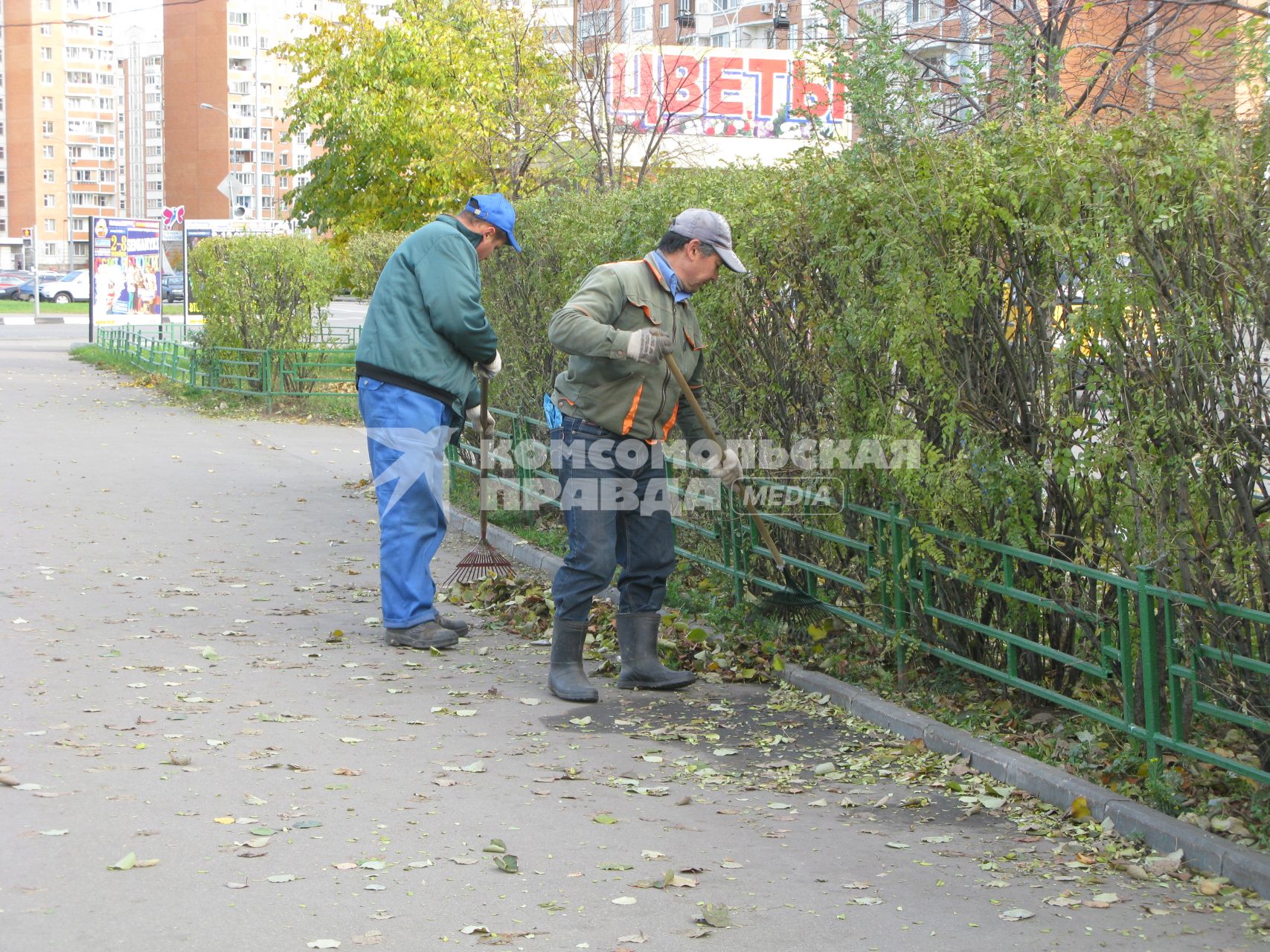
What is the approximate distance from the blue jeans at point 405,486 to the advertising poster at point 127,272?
75.1ft

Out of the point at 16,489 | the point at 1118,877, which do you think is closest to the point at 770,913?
the point at 1118,877

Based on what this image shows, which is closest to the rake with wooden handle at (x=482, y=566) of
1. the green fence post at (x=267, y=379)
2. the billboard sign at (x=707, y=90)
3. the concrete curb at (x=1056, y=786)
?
the concrete curb at (x=1056, y=786)

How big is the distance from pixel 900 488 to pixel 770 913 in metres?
2.25

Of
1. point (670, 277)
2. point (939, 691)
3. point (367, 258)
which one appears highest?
point (367, 258)

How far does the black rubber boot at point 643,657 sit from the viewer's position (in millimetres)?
6516

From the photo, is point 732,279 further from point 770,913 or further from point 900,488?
point 770,913

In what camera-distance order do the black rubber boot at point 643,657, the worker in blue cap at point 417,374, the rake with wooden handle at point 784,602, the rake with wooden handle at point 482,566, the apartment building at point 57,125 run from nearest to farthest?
1. the black rubber boot at point 643,657
2. the rake with wooden handle at point 784,602
3. the worker in blue cap at point 417,374
4. the rake with wooden handle at point 482,566
5. the apartment building at point 57,125

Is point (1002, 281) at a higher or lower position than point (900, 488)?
higher

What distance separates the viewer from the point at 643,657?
6.52 meters

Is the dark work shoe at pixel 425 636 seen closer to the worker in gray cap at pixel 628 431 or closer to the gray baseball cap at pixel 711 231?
the worker in gray cap at pixel 628 431

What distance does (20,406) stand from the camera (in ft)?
65.1

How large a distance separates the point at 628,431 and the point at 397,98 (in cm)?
2172

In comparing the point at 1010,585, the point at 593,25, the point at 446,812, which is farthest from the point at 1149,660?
the point at 593,25

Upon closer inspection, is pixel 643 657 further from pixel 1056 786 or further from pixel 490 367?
pixel 1056 786
